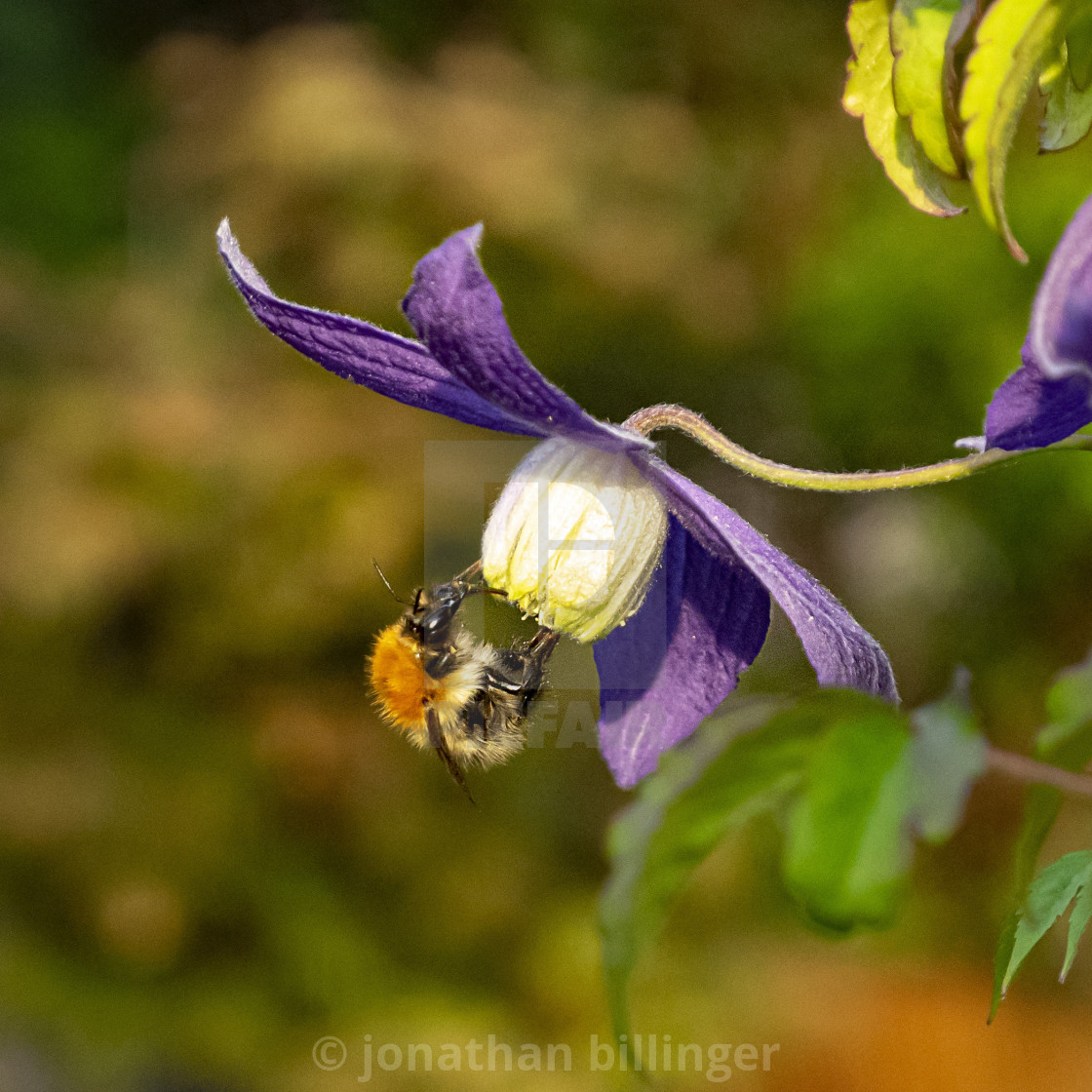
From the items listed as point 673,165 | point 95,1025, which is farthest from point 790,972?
point 673,165

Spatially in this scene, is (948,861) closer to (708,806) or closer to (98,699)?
(98,699)

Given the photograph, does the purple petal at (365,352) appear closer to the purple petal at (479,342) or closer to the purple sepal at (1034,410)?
the purple petal at (479,342)

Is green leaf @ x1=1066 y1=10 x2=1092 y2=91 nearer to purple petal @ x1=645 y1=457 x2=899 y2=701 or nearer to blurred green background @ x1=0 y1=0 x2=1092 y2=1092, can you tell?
purple petal @ x1=645 y1=457 x2=899 y2=701

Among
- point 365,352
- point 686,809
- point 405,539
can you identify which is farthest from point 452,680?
point 405,539

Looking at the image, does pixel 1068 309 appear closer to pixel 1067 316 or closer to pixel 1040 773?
pixel 1067 316

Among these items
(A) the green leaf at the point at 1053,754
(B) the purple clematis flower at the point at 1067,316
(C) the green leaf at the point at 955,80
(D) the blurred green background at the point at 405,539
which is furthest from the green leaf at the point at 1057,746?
(D) the blurred green background at the point at 405,539

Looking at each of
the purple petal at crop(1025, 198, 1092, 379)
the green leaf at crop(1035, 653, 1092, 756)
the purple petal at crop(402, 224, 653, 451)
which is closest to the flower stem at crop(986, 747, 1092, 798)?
the green leaf at crop(1035, 653, 1092, 756)
